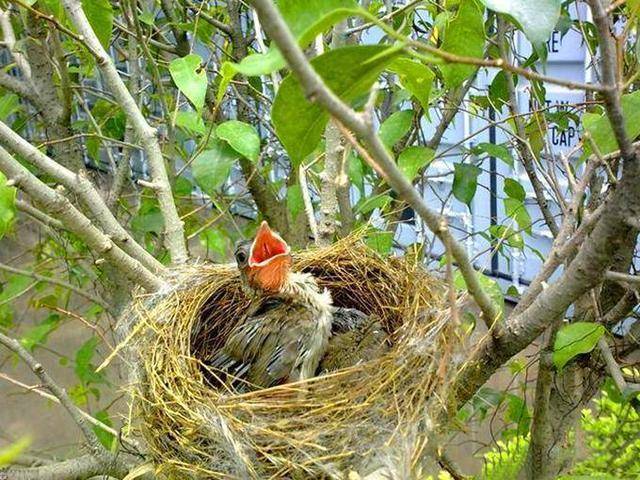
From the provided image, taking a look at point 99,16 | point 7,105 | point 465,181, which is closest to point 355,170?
point 465,181

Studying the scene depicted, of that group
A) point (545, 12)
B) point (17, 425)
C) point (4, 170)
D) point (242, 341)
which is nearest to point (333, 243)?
point (242, 341)

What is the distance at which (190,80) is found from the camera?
3.02ft

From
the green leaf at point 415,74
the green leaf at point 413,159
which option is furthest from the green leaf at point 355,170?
the green leaf at point 415,74

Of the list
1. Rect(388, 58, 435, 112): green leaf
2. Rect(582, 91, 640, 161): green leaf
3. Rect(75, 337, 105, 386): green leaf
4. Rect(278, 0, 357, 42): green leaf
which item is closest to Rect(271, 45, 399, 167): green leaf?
Rect(278, 0, 357, 42): green leaf

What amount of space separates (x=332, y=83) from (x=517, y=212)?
0.89 m

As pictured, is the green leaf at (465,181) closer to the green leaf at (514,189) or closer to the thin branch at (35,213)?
the green leaf at (514,189)

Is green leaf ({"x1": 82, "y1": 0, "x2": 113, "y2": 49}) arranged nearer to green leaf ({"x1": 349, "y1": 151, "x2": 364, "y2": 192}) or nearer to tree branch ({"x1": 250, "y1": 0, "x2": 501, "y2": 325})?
green leaf ({"x1": 349, "y1": 151, "x2": 364, "y2": 192})

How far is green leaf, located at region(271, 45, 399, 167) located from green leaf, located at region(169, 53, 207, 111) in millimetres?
443

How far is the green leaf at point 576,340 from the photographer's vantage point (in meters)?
0.82

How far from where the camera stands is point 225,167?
979 millimetres

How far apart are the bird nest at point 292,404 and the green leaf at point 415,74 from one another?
0.28 m

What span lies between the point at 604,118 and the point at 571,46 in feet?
7.53

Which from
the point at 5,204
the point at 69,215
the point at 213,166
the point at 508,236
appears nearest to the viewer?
the point at 5,204

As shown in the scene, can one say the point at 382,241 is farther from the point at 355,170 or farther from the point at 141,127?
the point at 141,127
